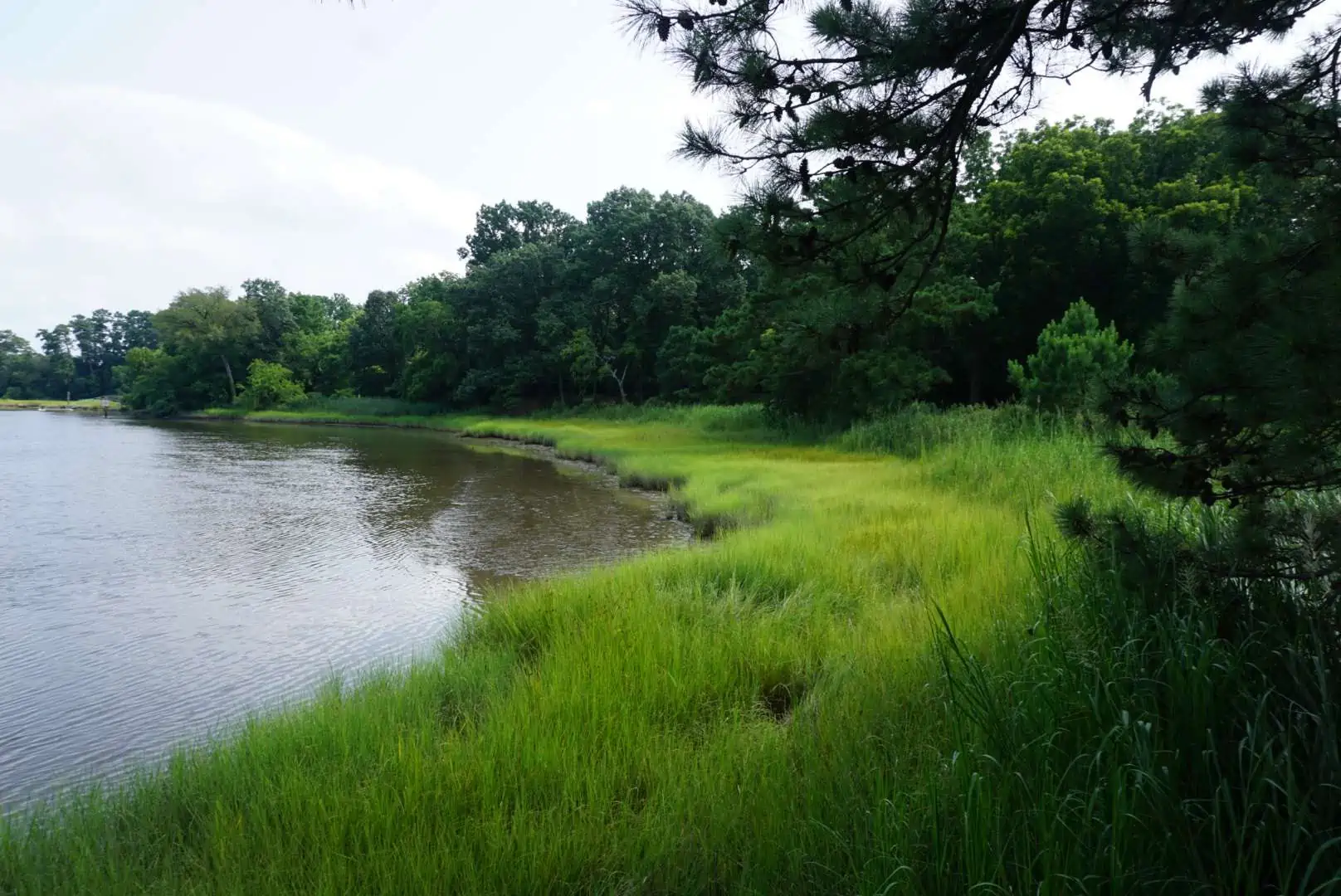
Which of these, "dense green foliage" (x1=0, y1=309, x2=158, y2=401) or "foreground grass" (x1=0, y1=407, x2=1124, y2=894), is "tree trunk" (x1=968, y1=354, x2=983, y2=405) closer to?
"foreground grass" (x1=0, y1=407, x2=1124, y2=894)

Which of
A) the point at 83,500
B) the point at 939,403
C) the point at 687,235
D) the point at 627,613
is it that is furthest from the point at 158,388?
the point at 627,613

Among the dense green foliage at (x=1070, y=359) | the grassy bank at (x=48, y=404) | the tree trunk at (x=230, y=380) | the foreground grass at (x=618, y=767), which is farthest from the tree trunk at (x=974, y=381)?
the grassy bank at (x=48, y=404)

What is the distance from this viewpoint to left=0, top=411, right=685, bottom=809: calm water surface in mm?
5266

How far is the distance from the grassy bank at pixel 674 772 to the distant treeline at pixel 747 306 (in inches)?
61.1

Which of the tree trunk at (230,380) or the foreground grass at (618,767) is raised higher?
the tree trunk at (230,380)

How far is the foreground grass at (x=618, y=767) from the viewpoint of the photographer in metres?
2.38

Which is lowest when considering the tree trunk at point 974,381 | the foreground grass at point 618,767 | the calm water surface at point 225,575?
the calm water surface at point 225,575

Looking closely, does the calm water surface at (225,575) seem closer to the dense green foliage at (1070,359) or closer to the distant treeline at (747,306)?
the distant treeline at (747,306)

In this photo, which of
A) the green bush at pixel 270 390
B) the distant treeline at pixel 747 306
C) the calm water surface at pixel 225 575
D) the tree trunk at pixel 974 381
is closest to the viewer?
Answer: the distant treeline at pixel 747 306

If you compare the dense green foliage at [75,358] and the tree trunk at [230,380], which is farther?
the dense green foliage at [75,358]

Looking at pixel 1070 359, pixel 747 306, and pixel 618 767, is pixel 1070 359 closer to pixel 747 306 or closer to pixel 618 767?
pixel 747 306

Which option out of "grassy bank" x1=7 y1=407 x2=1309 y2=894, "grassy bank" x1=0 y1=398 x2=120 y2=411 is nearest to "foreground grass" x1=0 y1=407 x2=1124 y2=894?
"grassy bank" x1=7 y1=407 x2=1309 y2=894

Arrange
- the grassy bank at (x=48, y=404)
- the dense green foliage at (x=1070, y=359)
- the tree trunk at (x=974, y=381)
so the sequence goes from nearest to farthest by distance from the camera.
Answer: the dense green foliage at (x=1070, y=359) < the tree trunk at (x=974, y=381) < the grassy bank at (x=48, y=404)

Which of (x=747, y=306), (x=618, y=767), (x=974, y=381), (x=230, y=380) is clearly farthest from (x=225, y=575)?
(x=230, y=380)
